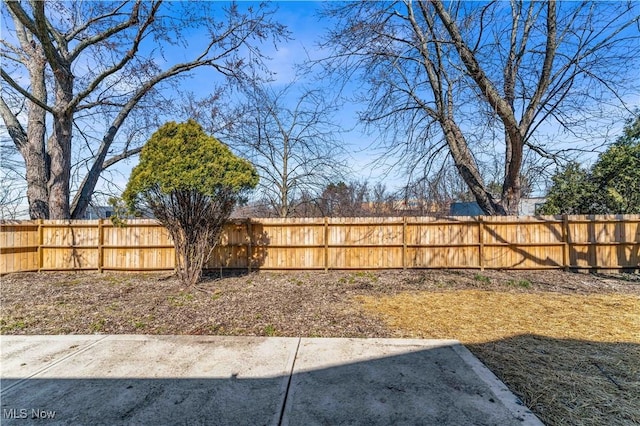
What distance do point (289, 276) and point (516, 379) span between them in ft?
17.6

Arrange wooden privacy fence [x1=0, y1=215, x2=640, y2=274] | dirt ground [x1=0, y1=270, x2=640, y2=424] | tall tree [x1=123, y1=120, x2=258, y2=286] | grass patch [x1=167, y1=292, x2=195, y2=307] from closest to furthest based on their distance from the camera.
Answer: dirt ground [x1=0, y1=270, x2=640, y2=424] < grass patch [x1=167, y1=292, x2=195, y2=307] < tall tree [x1=123, y1=120, x2=258, y2=286] < wooden privacy fence [x1=0, y1=215, x2=640, y2=274]

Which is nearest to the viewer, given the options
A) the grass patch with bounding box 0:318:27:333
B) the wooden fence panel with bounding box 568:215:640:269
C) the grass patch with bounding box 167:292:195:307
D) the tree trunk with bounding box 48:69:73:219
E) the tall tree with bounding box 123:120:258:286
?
the grass patch with bounding box 0:318:27:333

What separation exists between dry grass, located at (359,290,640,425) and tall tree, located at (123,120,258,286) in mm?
3201

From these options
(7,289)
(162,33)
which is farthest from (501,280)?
(162,33)

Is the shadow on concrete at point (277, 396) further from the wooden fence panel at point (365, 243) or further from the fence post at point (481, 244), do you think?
the fence post at point (481, 244)

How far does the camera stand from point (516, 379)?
254 cm

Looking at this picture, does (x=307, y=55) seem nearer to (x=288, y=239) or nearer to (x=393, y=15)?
(x=393, y=15)

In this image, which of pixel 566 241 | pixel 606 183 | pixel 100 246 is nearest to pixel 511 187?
pixel 566 241

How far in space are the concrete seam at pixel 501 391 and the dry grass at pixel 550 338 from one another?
8cm

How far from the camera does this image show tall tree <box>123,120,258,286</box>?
555 centimetres

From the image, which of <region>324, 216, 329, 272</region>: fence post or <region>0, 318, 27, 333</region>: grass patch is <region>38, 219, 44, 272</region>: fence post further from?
<region>324, 216, 329, 272</region>: fence post

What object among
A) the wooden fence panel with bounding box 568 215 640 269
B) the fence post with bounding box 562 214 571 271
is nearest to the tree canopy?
the wooden fence panel with bounding box 568 215 640 269

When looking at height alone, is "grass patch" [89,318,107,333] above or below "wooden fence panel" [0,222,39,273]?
below

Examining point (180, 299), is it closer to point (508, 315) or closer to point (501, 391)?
point (501, 391)
